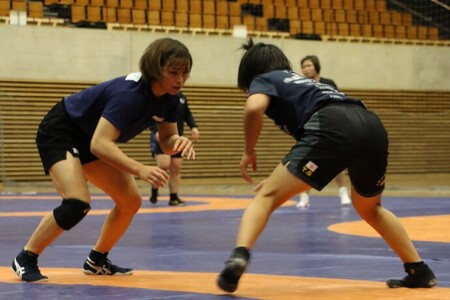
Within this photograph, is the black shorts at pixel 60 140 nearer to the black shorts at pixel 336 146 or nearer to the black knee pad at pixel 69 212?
the black knee pad at pixel 69 212

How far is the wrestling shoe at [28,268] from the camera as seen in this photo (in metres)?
5.65

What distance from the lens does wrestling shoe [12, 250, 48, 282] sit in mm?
5652

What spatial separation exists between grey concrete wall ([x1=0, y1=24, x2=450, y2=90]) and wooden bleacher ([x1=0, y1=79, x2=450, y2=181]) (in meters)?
0.25

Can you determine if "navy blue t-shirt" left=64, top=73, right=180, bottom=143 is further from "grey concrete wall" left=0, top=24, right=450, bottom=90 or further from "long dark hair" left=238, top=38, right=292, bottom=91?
"grey concrete wall" left=0, top=24, right=450, bottom=90

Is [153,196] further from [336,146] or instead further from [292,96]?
[336,146]

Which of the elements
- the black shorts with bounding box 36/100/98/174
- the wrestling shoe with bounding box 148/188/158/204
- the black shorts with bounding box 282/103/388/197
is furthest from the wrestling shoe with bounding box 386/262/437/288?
the wrestling shoe with bounding box 148/188/158/204

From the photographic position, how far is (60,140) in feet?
19.3

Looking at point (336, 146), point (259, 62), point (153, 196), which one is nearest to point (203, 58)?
point (153, 196)

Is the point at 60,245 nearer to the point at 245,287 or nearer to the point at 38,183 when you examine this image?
the point at 245,287

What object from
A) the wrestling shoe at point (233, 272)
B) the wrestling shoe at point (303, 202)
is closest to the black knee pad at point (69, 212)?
the wrestling shoe at point (233, 272)

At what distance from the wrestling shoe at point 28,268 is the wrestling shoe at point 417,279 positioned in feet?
6.58

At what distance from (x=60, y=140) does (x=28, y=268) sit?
2.57 ft

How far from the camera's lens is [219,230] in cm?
987

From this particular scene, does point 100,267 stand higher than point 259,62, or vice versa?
point 259,62
